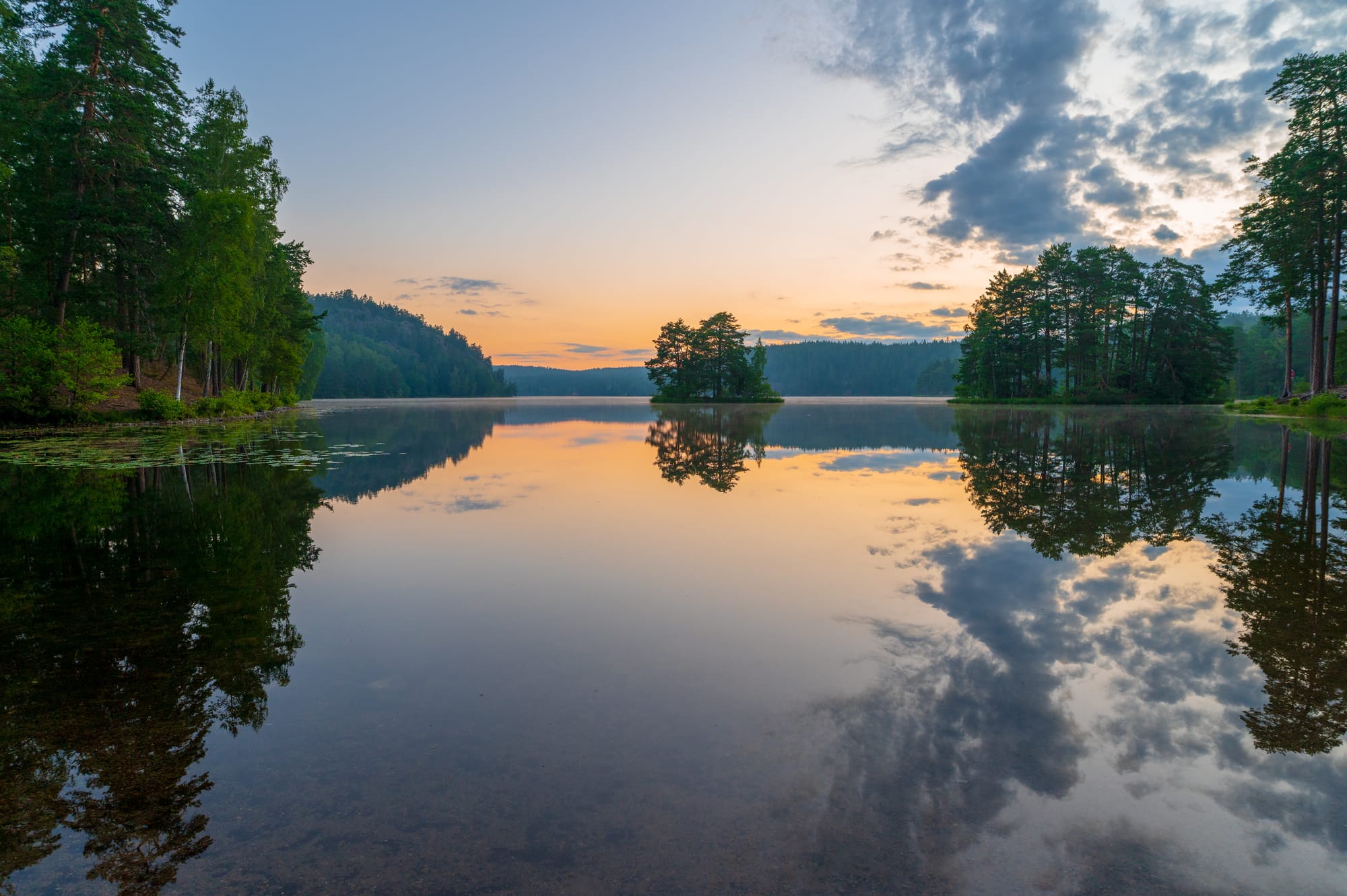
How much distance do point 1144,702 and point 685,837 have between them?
11.6 ft

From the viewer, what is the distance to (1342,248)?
119 feet

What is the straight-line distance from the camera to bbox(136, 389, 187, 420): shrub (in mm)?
29461

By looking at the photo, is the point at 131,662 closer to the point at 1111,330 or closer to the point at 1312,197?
the point at 1312,197

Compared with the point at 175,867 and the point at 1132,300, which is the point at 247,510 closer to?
the point at 175,867

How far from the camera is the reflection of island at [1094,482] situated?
941 cm

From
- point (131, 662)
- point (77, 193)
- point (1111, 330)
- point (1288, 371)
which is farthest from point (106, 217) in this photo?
point (1111, 330)

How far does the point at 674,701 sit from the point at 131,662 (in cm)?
432

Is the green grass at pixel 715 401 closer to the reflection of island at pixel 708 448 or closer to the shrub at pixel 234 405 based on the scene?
the reflection of island at pixel 708 448

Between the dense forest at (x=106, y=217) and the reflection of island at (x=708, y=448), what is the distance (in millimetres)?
23223

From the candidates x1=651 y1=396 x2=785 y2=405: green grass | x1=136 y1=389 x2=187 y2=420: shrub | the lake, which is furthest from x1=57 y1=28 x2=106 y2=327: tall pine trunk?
x1=651 y1=396 x2=785 y2=405: green grass

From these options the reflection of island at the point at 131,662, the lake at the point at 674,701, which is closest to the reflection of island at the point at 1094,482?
the lake at the point at 674,701

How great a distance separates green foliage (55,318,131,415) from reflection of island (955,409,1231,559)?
31685 mm

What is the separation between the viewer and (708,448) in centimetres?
2261

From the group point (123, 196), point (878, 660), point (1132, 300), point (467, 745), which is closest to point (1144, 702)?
point (878, 660)
